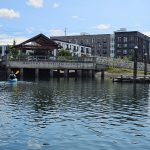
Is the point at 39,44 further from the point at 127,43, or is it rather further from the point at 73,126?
the point at 127,43

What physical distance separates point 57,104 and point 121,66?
6478 cm

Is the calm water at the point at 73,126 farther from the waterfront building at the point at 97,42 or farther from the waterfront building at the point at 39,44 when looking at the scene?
the waterfront building at the point at 97,42

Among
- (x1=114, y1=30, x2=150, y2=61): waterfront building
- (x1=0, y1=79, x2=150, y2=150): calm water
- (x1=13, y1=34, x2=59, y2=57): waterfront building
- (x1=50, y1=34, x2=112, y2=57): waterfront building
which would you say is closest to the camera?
(x1=0, y1=79, x2=150, y2=150): calm water

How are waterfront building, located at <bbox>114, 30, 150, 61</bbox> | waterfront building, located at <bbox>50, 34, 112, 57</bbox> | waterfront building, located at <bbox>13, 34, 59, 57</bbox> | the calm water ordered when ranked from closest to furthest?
1. the calm water
2. waterfront building, located at <bbox>13, 34, 59, 57</bbox>
3. waterfront building, located at <bbox>114, 30, 150, 61</bbox>
4. waterfront building, located at <bbox>50, 34, 112, 57</bbox>

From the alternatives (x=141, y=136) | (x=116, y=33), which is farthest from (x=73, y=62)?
(x=116, y=33)

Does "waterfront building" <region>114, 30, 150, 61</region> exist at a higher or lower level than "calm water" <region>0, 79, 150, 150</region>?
higher

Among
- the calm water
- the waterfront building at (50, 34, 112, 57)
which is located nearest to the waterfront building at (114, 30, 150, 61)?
the waterfront building at (50, 34, 112, 57)

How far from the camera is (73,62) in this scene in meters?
89.7

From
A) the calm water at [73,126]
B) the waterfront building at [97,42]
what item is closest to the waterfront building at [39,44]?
the calm water at [73,126]

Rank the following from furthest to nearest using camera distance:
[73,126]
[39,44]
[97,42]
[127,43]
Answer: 1. [97,42]
2. [127,43]
3. [39,44]
4. [73,126]

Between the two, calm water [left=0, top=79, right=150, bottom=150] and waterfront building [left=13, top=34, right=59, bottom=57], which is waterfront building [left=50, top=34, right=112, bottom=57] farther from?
calm water [left=0, top=79, right=150, bottom=150]

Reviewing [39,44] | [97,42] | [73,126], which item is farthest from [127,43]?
Answer: [73,126]

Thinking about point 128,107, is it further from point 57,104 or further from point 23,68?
point 23,68

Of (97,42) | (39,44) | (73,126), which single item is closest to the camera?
(73,126)
